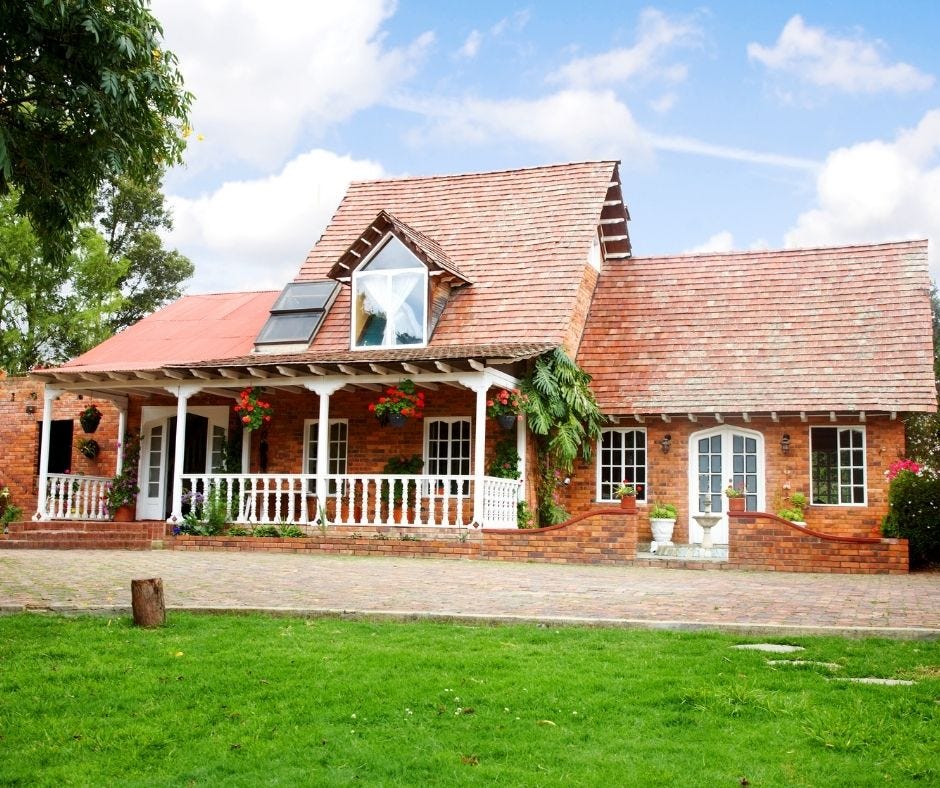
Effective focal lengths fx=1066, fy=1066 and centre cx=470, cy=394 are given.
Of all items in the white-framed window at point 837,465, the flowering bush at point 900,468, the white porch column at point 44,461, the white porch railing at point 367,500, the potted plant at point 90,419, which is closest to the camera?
the flowering bush at point 900,468

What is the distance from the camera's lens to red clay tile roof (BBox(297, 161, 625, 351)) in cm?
2005

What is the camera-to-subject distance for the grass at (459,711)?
549cm

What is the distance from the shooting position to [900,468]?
17484mm

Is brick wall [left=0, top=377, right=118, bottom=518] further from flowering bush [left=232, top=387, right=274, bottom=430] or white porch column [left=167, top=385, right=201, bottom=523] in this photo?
flowering bush [left=232, top=387, right=274, bottom=430]

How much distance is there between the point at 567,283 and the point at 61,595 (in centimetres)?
1199

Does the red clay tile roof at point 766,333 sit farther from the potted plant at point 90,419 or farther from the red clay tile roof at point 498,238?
the potted plant at point 90,419

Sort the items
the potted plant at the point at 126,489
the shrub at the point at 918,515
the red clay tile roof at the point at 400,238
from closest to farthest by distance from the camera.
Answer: the shrub at the point at 918,515 < the red clay tile roof at the point at 400,238 < the potted plant at the point at 126,489

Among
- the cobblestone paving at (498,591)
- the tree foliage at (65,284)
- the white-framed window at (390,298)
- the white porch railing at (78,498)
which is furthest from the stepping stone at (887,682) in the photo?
the tree foliage at (65,284)

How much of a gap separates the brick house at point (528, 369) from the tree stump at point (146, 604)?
8.73 metres

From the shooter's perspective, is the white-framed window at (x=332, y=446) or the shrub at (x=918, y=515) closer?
the shrub at (x=918, y=515)

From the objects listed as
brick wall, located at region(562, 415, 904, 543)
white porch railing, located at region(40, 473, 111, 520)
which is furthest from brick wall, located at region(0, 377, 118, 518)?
brick wall, located at region(562, 415, 904, 543)

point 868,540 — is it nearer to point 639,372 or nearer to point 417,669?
point 639,372

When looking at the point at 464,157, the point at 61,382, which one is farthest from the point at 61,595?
the point at 464,157

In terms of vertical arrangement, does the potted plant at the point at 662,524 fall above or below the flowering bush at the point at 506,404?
below
